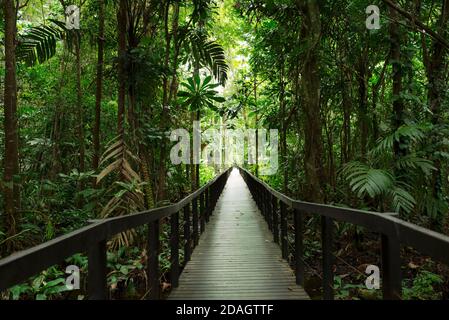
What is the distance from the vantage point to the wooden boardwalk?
3850mm

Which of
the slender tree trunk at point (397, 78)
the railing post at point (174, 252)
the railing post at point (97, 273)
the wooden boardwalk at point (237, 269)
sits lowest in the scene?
the wooden boardwalk at point (237, 269)

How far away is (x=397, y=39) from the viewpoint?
5.06 meters

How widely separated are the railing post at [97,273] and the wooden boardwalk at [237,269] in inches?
72.4

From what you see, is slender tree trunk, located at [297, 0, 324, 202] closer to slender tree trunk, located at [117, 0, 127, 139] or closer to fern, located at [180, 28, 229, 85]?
fern, located at [180, 28, 229, 85]

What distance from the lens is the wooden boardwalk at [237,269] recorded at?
3.85 metres

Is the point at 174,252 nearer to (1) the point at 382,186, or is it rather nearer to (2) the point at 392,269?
(1) the point at 382,186

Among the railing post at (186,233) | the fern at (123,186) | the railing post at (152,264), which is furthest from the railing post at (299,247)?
the fern at (123,186)

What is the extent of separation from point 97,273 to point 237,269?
3016 millimetres

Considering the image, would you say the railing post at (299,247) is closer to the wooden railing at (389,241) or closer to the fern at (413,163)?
the wooden railing at (389,241)

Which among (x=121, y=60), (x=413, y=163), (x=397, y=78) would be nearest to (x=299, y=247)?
(x=413, y=163)

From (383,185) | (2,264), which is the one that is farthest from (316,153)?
(2,264)

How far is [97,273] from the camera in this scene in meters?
2.00

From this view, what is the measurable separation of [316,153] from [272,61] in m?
3.93
